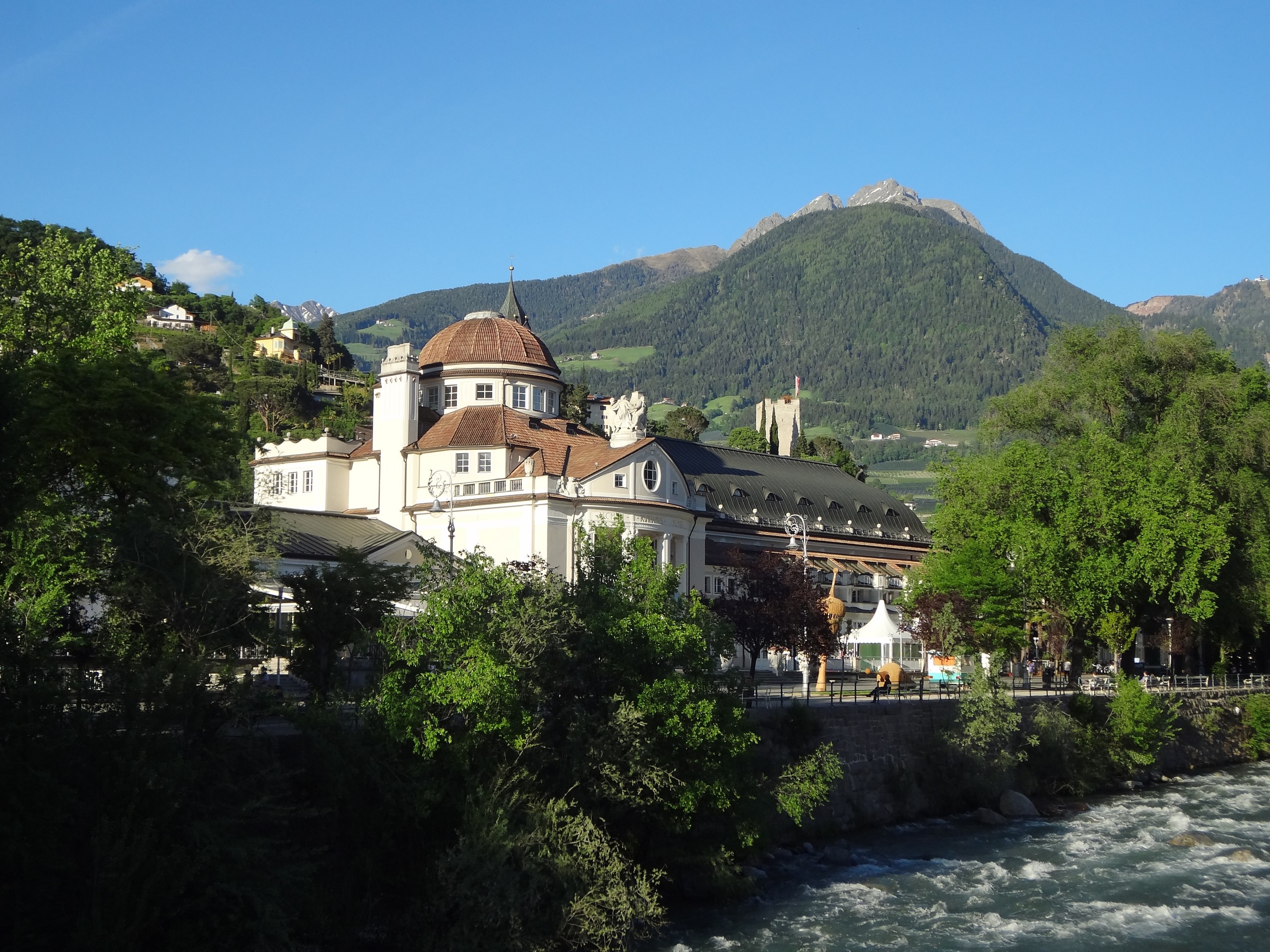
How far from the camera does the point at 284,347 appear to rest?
16825 cm

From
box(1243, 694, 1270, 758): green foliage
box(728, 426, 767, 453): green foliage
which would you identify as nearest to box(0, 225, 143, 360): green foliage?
box(1243, 694, 1270, 758): green foliage

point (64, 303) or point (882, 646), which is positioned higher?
point (64, 303)

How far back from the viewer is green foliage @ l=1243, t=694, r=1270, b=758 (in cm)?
5881

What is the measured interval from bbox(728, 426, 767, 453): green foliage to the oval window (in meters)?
75.3

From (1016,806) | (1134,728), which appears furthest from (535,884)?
(1134,728)

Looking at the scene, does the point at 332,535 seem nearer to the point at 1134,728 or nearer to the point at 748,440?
the point at 1134,728

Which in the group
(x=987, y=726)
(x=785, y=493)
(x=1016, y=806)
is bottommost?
(x=1016, y=806)

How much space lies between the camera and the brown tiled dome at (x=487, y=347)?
242 feet

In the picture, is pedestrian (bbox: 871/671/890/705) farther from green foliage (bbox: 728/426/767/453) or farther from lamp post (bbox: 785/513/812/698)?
green foliage (bbox: 728/426/767/453)

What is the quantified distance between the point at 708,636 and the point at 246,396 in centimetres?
10815

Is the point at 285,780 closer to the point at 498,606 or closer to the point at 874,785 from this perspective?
the point at 498,606

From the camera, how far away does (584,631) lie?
28703 millimetres

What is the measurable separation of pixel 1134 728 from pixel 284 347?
442 ft

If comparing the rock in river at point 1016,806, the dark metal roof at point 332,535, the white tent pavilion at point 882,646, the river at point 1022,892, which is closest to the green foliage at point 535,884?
the river at point 1022,892
